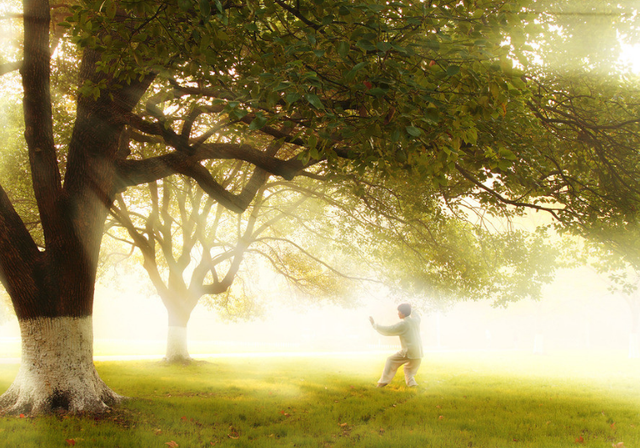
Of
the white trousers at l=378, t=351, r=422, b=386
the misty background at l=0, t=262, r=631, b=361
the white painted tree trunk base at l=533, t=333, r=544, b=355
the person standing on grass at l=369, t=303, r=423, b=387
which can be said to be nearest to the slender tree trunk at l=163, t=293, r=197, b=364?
the white trousers at l=378, t=351, r=422, b=386

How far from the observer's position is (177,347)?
1653cm

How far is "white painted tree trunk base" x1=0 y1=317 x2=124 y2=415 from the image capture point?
645cm

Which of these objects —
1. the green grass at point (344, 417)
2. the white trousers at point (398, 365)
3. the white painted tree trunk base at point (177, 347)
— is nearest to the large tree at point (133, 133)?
the green grass at point (344, 417)

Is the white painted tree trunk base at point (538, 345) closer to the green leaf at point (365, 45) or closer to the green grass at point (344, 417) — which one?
the green grass at point (344, 417)

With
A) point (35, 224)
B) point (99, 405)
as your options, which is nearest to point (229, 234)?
point (35, 224)

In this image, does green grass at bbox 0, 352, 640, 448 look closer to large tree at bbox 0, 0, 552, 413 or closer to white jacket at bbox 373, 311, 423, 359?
white jacket at bbox 373, 311, 423, 359

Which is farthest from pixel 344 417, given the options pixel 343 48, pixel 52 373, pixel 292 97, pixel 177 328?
pixel 177 328

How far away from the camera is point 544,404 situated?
8062mm

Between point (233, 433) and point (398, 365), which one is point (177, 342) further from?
point (233, 433)

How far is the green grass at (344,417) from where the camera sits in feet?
17.5

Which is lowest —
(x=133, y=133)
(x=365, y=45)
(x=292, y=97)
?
(x=292, y=97)

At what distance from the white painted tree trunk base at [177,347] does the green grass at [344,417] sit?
209 inches

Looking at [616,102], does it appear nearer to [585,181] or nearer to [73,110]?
[585,181]

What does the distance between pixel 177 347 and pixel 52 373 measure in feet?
34.1
